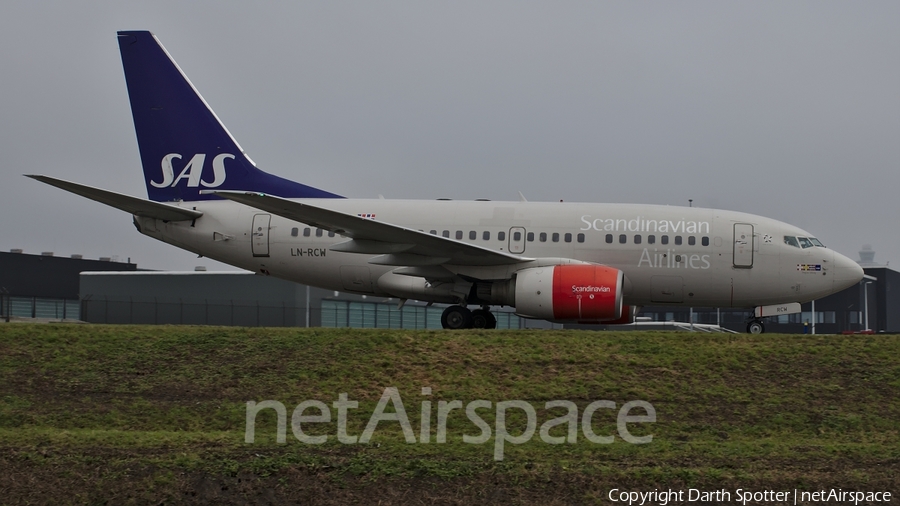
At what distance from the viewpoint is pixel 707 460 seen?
12125mm

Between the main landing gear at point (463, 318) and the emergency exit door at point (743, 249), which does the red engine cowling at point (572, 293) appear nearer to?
the main landing gear at point (463, 318)

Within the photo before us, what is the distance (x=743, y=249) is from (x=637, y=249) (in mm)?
2457

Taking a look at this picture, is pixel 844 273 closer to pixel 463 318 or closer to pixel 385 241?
pixel 463 318

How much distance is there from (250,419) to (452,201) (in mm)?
10983

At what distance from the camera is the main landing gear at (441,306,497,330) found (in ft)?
72.2

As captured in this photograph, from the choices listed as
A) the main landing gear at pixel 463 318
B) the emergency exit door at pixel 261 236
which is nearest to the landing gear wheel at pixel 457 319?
the main landing gear at pixel 463 318

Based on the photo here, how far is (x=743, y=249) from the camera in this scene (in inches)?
879

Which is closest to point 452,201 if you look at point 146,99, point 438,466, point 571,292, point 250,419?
point 571,292

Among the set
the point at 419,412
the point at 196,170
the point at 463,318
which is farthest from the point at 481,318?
the point at 196,170

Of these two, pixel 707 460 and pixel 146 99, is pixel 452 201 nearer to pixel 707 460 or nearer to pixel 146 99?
pixel 146 99

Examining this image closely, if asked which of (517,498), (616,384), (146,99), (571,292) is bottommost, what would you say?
(517,498)

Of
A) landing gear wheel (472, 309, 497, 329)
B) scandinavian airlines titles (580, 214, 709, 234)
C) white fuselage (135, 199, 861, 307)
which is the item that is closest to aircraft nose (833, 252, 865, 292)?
white fuselage (135, 199, 861, 307)

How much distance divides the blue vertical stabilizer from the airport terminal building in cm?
1588

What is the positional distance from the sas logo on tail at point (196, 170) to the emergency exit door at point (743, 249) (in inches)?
511
